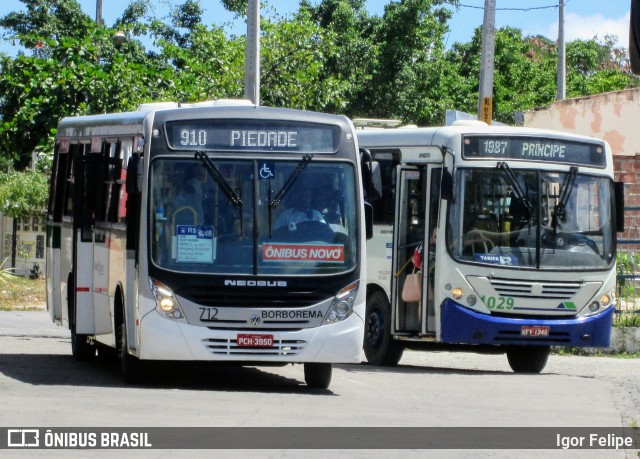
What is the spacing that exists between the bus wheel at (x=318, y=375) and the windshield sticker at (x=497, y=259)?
11.2ft

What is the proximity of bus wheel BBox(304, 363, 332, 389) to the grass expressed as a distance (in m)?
14.4

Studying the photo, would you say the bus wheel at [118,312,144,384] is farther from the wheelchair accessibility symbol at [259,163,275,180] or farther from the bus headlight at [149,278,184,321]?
the wheelchair accessibility symbol at [259,163,275,180]

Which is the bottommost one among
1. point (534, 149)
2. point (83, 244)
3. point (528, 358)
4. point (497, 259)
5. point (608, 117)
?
point (528, 358)

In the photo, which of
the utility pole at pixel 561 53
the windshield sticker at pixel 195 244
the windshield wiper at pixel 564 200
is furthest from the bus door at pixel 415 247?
the utility pole at pixel 561 53

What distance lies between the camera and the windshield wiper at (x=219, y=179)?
532 inches

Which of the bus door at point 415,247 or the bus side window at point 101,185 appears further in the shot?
the bus door at point 415,247

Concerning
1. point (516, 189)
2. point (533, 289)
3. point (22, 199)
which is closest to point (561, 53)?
point (22, 199)

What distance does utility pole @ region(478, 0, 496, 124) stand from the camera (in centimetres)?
2378

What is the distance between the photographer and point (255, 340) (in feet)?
43.6

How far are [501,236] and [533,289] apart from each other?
73 centimetres

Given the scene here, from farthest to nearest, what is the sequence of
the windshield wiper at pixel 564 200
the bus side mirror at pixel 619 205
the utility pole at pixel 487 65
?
the utility pole at pixel 487 65, the bus side mirror at pixel 619 205, the windshield wiper at pixel 564 200

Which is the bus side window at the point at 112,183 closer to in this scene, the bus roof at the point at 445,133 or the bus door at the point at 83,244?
the bus door at the point at 83,244

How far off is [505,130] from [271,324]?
505 cm

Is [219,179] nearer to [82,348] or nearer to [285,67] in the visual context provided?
[82,348]
